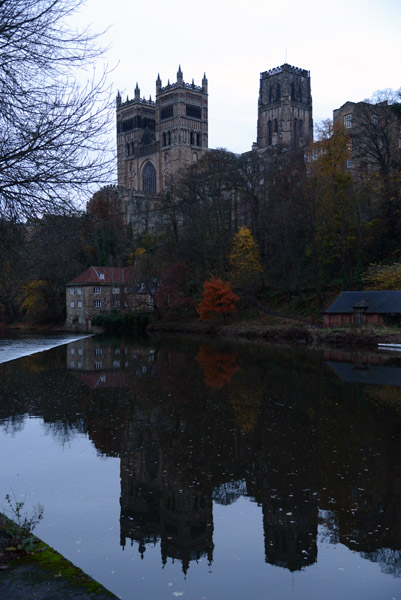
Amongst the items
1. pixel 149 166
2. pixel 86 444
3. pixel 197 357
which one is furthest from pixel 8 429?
pixel 149 166

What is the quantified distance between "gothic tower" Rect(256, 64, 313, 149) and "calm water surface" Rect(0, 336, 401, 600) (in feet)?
307

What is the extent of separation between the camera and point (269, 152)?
70000 millimetres

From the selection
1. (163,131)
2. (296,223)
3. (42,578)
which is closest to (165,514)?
(42,578)

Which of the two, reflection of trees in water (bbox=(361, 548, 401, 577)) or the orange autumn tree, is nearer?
reflection of trees in water (bbox=(361, 548, 401, 577))

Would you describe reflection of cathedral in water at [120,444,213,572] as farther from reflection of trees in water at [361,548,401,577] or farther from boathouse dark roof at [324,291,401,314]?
boathouse dark roof at [324,291,401,314]

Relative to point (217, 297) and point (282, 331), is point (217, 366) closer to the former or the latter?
point (282, 331)

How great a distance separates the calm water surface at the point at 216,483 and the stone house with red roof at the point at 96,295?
157 ft

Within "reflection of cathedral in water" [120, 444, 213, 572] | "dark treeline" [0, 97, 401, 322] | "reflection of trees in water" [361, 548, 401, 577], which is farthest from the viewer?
"dark treeline" [0, 97, 401, 322]

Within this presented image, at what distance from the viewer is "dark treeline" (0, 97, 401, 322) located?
51.6m

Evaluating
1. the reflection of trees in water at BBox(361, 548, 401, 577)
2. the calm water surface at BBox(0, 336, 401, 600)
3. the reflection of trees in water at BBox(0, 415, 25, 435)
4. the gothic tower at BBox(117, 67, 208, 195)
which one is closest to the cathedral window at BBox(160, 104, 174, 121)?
the gothic tower at BBox(117, 67, 208, 195)

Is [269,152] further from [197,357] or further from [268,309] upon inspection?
[197,357]

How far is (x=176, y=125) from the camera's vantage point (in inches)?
5192

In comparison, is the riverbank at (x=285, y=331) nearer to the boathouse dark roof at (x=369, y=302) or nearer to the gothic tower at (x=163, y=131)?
the boathouse dark roof at (x=369, y=302)

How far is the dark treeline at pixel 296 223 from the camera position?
169ft
